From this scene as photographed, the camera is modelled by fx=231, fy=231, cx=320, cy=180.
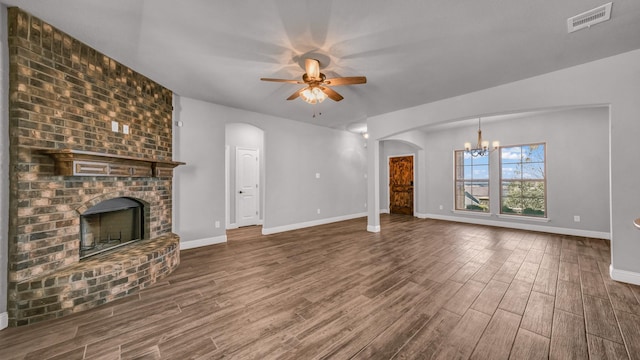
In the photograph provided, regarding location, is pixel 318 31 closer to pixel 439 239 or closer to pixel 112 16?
pixel 112 16

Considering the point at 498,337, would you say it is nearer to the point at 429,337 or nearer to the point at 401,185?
the point at 429,337

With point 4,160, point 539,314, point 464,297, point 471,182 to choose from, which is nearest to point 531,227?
point 471,182

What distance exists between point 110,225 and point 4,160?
1.20 metres

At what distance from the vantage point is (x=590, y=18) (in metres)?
2.07

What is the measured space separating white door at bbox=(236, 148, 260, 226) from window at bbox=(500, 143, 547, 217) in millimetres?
6506

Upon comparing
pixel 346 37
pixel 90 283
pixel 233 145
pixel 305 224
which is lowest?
pixel 305 224

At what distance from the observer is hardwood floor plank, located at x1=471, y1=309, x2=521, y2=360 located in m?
1.61

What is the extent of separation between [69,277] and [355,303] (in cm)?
268

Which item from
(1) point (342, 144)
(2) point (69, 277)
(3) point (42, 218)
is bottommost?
(2) point (69, 277)

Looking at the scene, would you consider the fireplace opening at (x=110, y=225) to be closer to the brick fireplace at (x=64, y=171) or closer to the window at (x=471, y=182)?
the brick fireplace at (x=64, y=171)

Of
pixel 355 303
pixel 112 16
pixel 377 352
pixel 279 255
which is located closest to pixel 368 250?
pixel 279 255

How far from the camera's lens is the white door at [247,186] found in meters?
5.98

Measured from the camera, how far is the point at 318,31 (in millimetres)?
2209

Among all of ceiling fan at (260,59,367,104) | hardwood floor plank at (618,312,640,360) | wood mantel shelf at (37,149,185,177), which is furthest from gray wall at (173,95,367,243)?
hardwood floor plank at (618,312,640,360)
